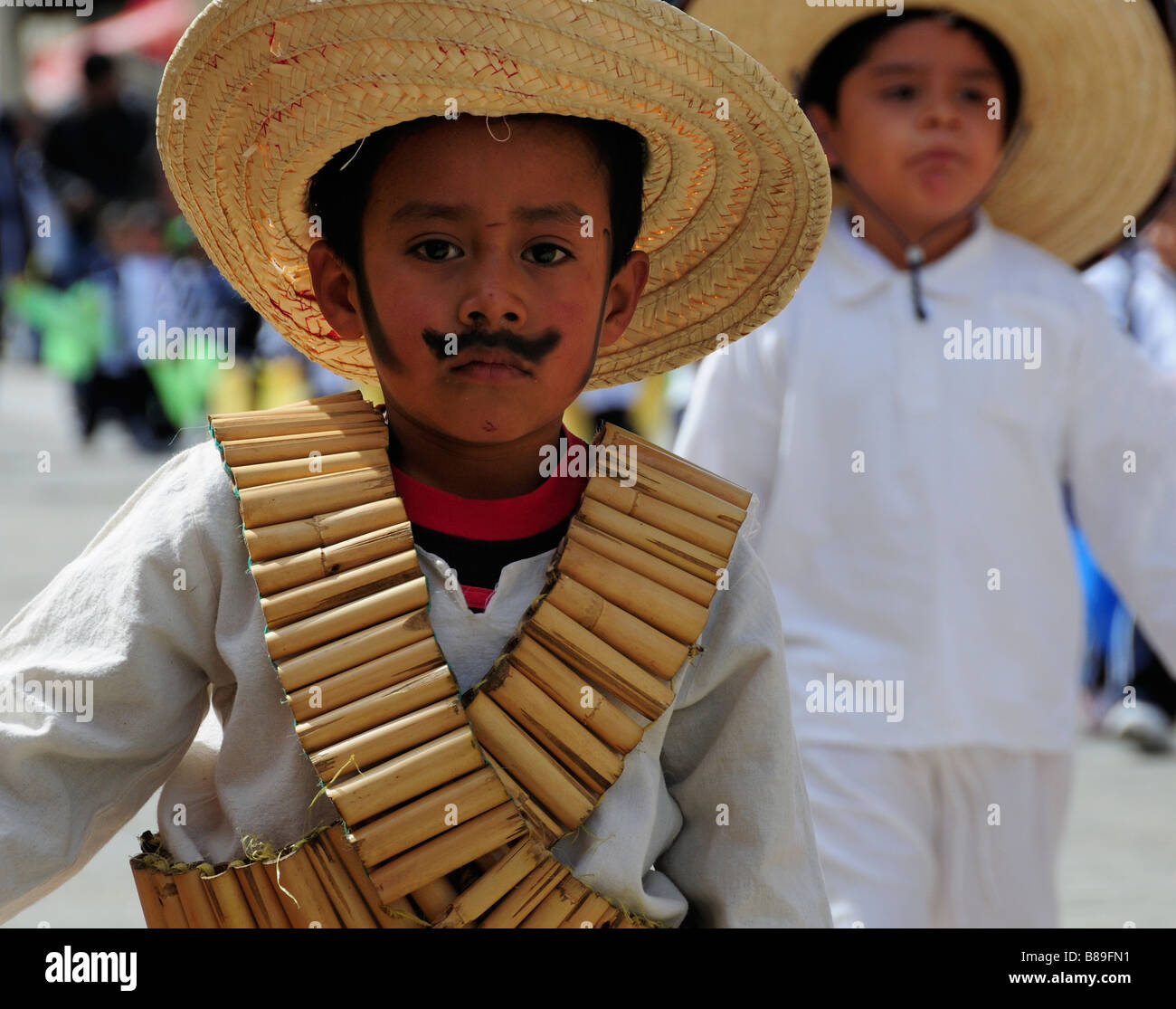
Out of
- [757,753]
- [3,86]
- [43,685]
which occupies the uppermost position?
[3,86]

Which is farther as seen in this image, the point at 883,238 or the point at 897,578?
the point at 883,238

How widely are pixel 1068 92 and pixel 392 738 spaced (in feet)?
9.48

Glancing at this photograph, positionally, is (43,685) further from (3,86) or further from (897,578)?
(3,86)

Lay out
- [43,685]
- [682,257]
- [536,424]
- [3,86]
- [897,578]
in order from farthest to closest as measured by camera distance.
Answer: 1. [3,86]
2. [897,578]
3. [682,257]
4. [536,424]
5. [43,685]

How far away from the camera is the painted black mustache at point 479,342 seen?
2414 mm

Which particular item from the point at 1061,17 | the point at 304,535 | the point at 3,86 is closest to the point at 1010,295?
the point at 1061,17

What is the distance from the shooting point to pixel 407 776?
7.63ft

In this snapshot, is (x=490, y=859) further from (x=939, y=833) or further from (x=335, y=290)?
(x=939, y=833)

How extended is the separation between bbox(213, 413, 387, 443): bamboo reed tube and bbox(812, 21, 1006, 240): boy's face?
2.07 m

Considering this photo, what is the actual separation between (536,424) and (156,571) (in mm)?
545

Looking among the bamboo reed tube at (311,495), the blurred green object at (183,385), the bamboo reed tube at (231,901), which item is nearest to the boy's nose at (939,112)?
the bamboo reed tube at (311,495)

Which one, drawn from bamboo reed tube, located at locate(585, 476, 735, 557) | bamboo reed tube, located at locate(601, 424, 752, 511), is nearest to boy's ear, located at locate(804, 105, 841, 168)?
bamboo reed tube, located at locate(601, 424, 752, 511)

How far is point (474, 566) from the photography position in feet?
8.34

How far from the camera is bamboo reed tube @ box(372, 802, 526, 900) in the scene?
230cm
